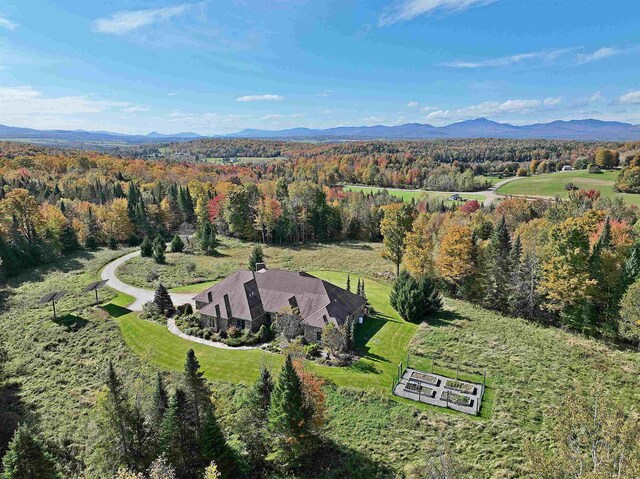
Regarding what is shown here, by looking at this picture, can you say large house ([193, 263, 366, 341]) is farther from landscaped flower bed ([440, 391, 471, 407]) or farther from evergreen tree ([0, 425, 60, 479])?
evergreen tree ([0, 425, 60, 479])

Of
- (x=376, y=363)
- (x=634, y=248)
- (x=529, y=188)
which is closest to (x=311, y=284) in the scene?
(x=376, y=363)

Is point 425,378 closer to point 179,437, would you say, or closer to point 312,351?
point 312,351

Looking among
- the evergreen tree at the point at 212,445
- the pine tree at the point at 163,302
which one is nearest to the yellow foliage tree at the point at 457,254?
the pine tree at the point at 163,302

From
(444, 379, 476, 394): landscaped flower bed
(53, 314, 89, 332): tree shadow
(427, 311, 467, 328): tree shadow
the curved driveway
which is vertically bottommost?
the curved driveway

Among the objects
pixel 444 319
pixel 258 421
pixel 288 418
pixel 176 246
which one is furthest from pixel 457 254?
pixel 176 246

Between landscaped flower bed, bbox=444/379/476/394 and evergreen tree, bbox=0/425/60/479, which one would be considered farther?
landscaped flower bed, bbox=444/379/476/394

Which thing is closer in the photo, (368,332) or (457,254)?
(368,332)

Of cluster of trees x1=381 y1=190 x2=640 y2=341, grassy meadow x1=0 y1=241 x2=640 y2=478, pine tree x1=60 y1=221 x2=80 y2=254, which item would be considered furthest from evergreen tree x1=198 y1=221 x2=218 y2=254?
cluster of trees x1=381 y1=190 x2=640 y2=341
